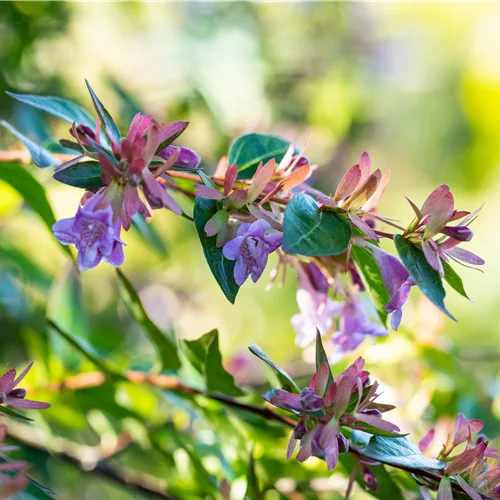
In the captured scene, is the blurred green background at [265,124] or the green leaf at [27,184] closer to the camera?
the green leaf at [27,184]

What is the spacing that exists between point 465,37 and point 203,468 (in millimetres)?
2511

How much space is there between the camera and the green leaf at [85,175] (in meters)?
0.38

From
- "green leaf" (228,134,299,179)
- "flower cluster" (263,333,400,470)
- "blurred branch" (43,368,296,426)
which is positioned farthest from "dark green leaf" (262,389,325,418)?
"green leaf" (228,134,299,179)

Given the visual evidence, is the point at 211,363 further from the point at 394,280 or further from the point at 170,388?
the point at 394,280

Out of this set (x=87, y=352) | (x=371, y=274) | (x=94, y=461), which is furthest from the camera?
(x=94, y=461)

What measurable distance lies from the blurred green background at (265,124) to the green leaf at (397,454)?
0.27m

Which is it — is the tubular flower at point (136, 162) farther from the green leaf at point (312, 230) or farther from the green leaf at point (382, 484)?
the green leaf at point (382, 484)

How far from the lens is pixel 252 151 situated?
53 cm

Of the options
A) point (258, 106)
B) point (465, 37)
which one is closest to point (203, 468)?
point (258, 106)

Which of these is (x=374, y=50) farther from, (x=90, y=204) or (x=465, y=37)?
(x=90, y=204)

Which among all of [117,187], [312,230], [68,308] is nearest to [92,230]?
[117,187]

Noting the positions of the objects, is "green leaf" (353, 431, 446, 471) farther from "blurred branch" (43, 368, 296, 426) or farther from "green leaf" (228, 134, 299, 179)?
"green leaf" (228, 134, 299, 179)

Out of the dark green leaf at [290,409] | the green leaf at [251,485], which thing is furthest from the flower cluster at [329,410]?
the green leaf at [251,485]

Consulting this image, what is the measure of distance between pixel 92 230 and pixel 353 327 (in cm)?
25
